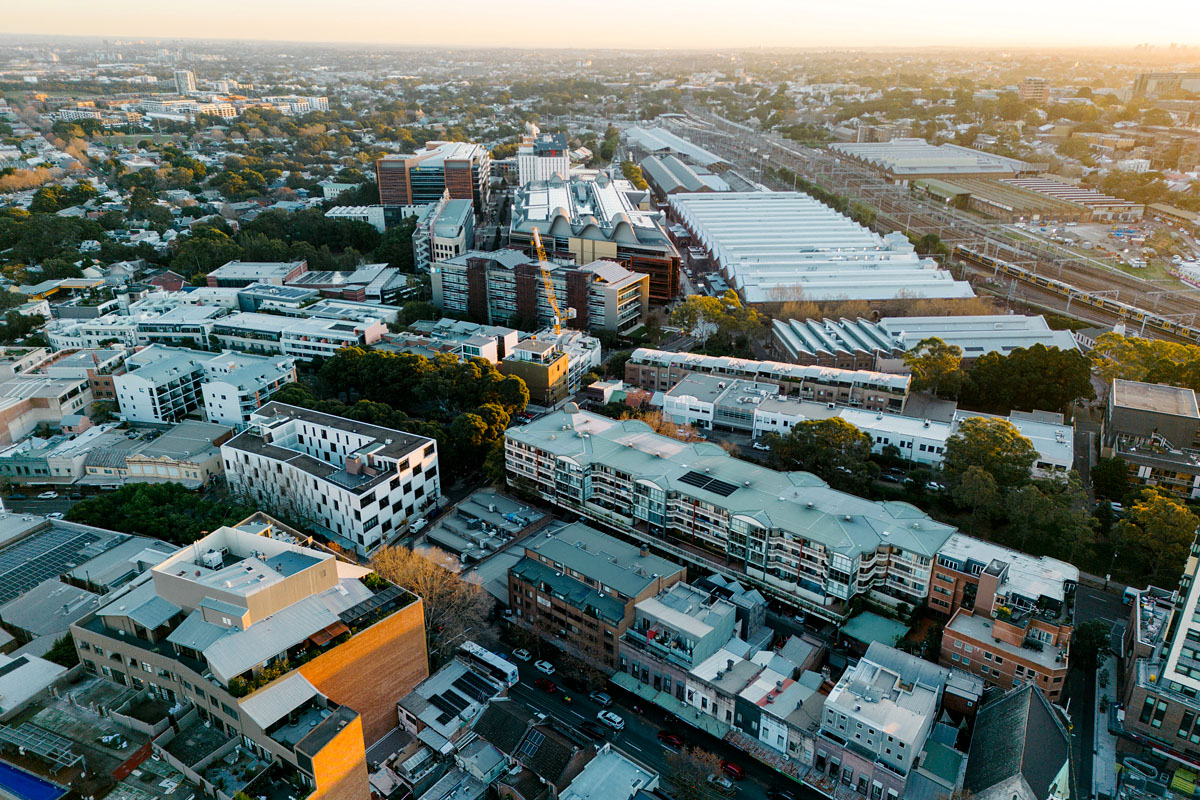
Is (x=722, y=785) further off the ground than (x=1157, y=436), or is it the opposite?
(x=1157, y=436)

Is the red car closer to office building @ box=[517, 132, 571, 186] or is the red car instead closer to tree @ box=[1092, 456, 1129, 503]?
tree @ box=[1092, 456, 1129, 503]

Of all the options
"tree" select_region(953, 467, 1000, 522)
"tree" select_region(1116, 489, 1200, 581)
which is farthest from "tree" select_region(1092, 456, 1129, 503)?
"tree" select_region(953, 467, 1000, 522)

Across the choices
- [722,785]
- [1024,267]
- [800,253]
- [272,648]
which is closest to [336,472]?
[272,648]

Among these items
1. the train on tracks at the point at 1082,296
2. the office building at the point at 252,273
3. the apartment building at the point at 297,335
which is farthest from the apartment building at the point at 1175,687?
the office building at the point at 252,273

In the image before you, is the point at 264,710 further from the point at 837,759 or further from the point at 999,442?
the point at 999,442

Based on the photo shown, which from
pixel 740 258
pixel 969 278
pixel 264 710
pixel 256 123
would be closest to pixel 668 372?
pixel 740 258

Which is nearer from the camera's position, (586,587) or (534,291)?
(586,587)

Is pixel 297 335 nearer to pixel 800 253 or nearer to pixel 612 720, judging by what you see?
pixel 612 720

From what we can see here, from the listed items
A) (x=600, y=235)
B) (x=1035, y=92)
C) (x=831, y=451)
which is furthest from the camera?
(x=1035, y=92)
